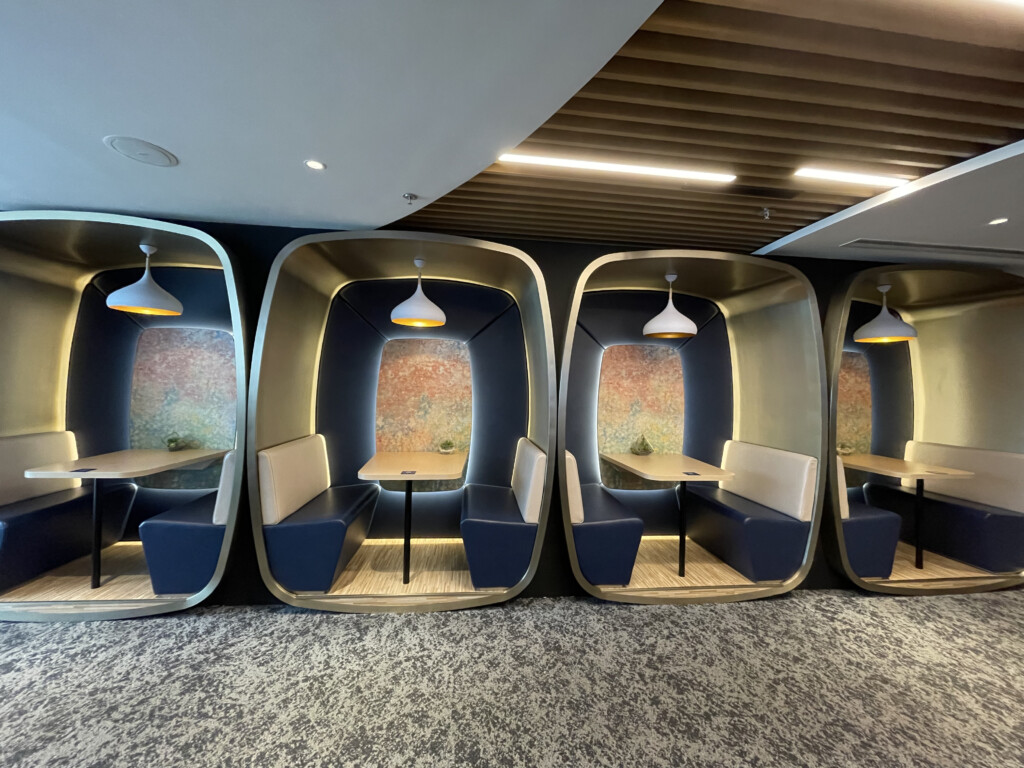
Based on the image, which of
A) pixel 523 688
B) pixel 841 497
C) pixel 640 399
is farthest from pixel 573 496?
pixel 841 497

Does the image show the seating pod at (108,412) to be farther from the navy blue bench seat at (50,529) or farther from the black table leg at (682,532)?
the black table leg at (682,532)

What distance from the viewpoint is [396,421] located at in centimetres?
415

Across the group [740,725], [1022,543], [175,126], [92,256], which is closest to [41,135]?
[175,126]

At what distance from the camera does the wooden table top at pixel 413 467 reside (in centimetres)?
290

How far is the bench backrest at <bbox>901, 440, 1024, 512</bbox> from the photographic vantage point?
3.63 meters

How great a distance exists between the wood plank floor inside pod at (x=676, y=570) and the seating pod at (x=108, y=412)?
3177 mm

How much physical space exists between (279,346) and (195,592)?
1.84 meters

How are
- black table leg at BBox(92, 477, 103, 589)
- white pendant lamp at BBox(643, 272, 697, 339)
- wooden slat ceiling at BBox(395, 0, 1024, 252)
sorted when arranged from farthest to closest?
white pendant lamp at BBox(643, 272, 697, 339) → black table leg at BBox(92, 477, 103, 589) → wooden slat ceiling at BBox(395, 0, 1024, 252)

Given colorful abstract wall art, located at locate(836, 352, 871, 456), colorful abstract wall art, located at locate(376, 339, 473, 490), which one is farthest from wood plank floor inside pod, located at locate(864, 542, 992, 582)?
colorful abstract wall art, located at locate(376, 339, 473, 490)

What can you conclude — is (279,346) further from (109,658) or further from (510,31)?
(510,31)

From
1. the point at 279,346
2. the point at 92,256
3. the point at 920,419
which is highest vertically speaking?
the point at 92,256

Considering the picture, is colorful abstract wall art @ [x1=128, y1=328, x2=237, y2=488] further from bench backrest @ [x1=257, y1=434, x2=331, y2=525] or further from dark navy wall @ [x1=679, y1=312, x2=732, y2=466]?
dark navy wall @ [x1=679, y1=312, x2=732, y2=466]

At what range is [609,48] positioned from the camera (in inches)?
55.0

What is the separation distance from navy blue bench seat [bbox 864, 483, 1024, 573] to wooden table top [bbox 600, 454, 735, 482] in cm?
227
